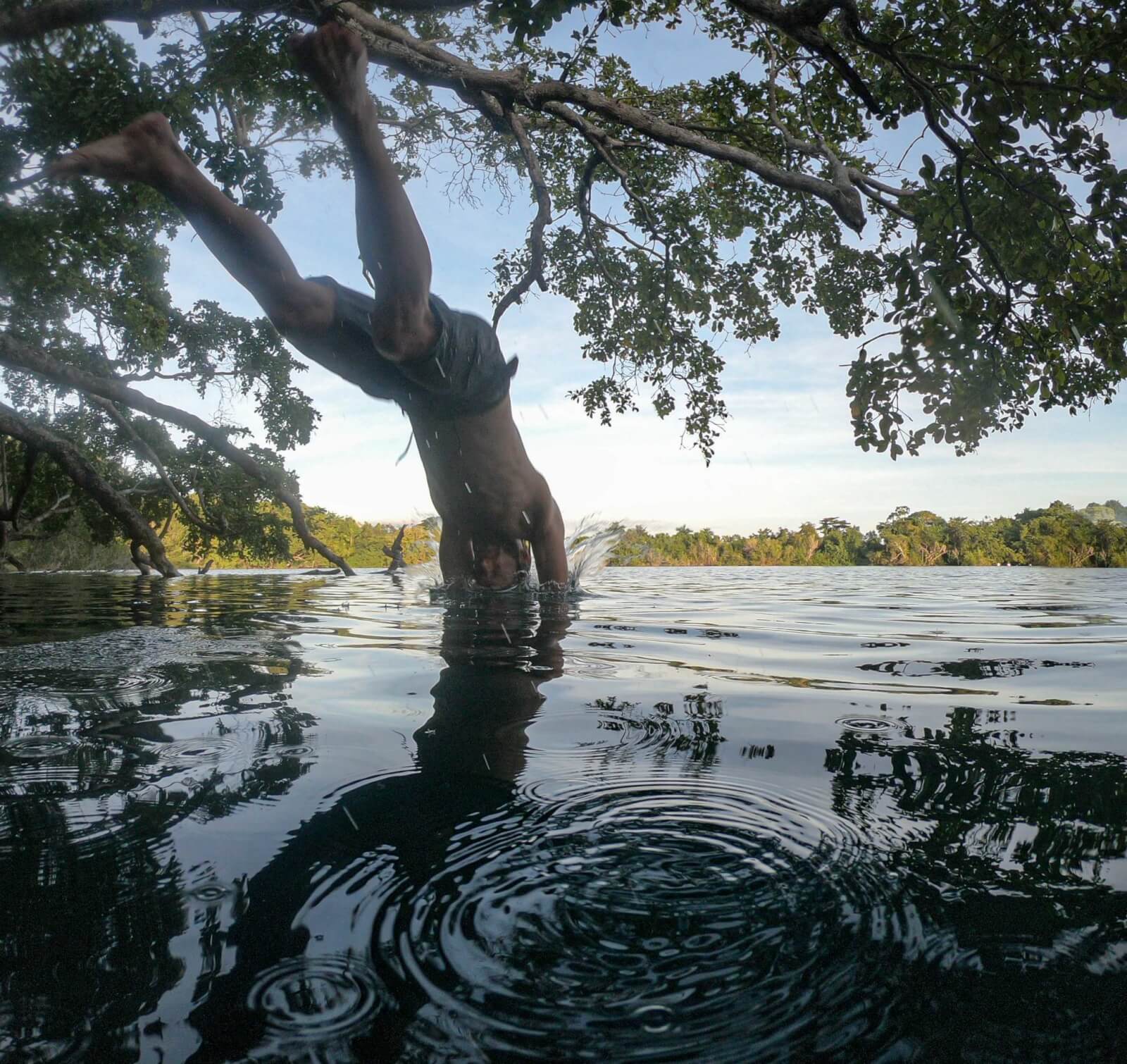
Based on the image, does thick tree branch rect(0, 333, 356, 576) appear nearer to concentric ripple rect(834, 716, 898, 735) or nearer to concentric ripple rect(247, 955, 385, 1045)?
concentric ripple rect(834, 716, 898, 735)

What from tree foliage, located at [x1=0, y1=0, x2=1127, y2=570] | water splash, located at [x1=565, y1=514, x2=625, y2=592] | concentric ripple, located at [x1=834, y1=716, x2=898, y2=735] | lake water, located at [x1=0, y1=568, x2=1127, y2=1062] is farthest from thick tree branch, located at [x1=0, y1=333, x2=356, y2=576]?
concentric ripple, located at [x1=834, y1=716, x2=898, y2=735]

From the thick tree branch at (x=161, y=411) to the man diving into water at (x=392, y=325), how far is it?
5946mm

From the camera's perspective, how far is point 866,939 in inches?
36.5

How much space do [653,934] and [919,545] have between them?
28741 millimetres

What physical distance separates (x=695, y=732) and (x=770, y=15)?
4.49 meters

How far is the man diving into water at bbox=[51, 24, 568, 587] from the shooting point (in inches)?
146

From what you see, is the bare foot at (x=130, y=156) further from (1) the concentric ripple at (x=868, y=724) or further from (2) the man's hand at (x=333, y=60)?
(1) the concentric ripple at (x=868, y=724)

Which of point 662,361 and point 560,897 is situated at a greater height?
point 662,361

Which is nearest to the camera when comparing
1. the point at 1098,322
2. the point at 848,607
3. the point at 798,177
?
the point at 1098,322

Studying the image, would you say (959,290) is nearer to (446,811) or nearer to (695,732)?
(695,732)

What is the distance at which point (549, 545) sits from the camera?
6.18 meters

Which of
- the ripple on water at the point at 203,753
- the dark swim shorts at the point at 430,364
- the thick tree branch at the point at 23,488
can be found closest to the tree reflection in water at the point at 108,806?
the ripple on water at the point at 203,753

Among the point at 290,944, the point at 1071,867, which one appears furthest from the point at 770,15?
the point at 290,944

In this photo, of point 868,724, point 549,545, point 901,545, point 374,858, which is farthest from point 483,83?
point 901,545
